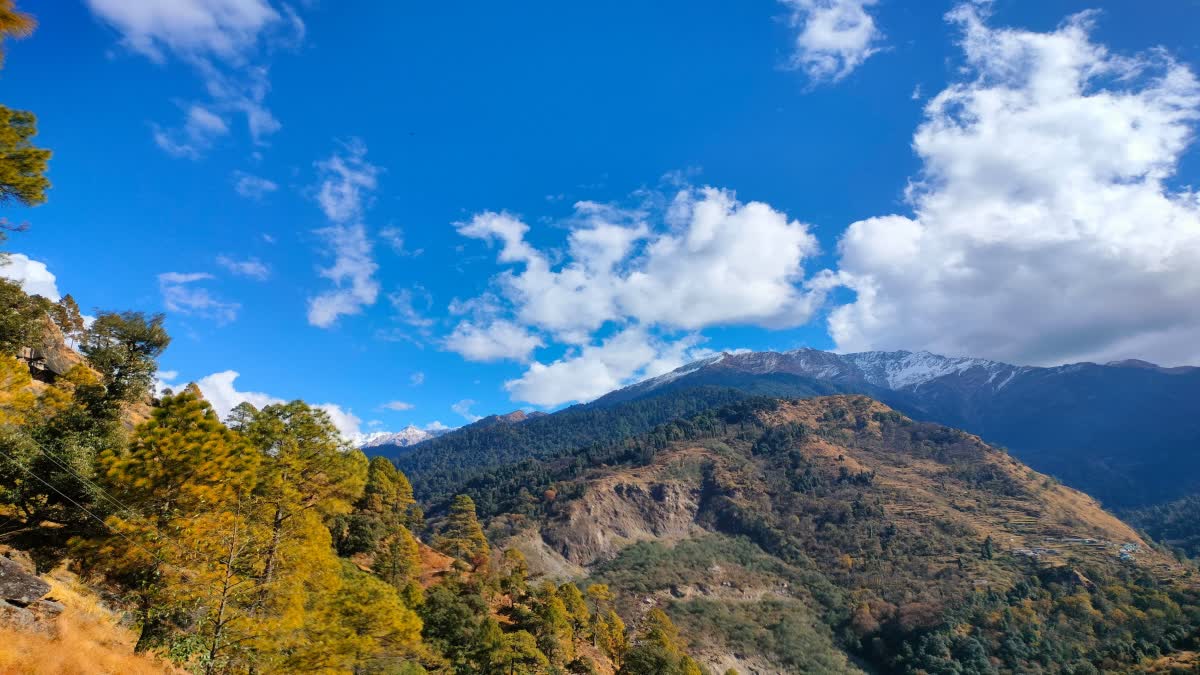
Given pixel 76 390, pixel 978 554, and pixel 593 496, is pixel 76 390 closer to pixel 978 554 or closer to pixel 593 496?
pixel 593 496

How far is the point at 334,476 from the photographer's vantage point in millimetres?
27734

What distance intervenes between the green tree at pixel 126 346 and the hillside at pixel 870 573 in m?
110

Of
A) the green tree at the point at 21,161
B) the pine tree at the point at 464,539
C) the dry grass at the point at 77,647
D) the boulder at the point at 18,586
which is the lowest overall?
the pine tree at the point at 464,539

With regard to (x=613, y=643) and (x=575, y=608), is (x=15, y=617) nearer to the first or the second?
(x=575, y=608)

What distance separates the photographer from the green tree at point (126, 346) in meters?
42.1

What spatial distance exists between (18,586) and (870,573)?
592ft

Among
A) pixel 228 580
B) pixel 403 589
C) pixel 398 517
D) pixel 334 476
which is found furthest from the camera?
pixel 398 517

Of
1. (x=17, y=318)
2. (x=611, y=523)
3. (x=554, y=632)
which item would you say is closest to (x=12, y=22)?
(x=17, y=318)

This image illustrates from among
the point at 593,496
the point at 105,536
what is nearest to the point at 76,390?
the point at 105,536

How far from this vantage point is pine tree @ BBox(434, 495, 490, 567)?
245ft

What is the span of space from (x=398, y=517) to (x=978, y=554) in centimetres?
16553

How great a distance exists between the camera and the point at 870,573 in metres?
158

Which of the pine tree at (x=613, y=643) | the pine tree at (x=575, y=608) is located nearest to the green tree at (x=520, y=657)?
the pine tree at (x=575, y=608)

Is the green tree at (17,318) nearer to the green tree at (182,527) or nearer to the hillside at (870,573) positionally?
the green tree at (182,527)
